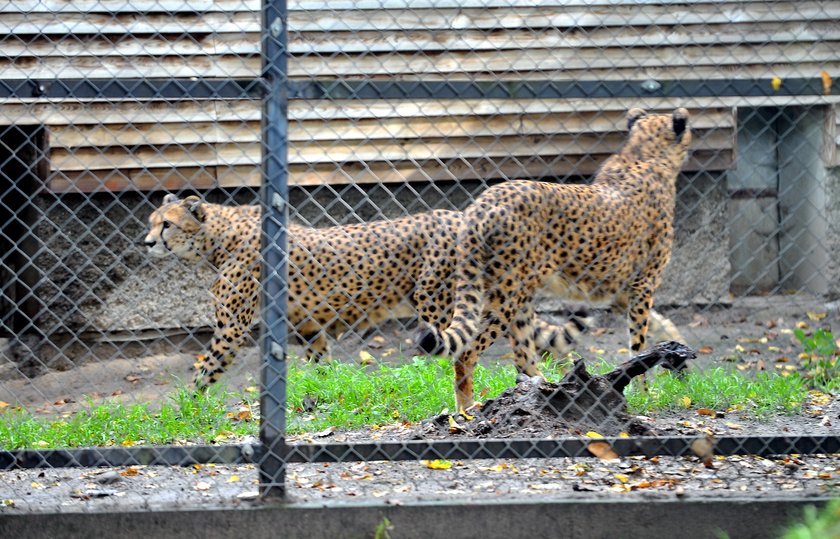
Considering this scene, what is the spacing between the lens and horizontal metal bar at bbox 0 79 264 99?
3.44 metres

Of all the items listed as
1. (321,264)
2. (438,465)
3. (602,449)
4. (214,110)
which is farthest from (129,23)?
→ (602,449)

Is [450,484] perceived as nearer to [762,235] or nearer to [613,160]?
[613,160]

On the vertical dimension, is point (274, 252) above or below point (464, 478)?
above

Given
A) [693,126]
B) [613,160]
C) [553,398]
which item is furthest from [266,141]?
[693,126]

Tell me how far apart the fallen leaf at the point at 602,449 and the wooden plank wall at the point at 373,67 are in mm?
4590

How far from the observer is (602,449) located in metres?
3.52

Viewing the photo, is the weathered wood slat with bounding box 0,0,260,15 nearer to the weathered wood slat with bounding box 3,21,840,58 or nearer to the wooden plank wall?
the wooden plank wall

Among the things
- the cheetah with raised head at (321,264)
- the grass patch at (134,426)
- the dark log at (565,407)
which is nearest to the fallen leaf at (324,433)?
the grass patch at (134,426)

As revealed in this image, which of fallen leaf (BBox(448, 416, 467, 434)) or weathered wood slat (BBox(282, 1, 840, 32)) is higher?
weathered wood slat (BBox(282, 1, 840, 32))

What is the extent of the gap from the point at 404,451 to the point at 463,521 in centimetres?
31

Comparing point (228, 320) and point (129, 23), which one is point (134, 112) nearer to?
point (129, 23)

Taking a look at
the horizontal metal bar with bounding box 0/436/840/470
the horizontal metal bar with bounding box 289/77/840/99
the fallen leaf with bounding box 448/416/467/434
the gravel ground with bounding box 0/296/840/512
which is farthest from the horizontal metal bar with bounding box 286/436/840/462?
the fallen leaf with bounding box 448/416/467/434

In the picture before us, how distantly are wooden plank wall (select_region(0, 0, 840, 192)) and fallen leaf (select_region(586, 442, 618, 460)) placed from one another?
459cm

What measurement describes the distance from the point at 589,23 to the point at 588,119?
77cm
